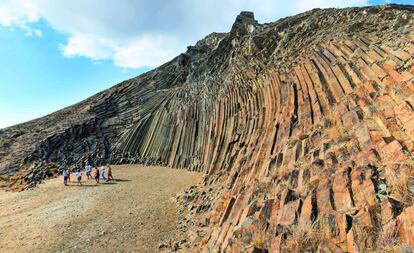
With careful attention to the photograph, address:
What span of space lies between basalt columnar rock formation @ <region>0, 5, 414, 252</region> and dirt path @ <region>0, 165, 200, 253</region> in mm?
1672

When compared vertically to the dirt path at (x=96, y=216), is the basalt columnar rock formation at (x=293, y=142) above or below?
above

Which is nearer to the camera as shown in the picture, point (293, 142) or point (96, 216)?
point (293, 142)

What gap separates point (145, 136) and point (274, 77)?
17.7 m

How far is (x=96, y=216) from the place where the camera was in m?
15.8

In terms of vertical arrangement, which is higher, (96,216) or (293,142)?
(293,142)

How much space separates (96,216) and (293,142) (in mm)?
10596

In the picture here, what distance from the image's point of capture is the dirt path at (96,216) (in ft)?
42.0

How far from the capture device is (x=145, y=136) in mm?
32125

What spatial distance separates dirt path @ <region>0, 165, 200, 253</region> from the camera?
12.8m

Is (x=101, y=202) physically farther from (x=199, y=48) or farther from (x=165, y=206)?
(x=199, y=48)

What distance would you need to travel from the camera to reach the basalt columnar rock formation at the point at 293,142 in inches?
222

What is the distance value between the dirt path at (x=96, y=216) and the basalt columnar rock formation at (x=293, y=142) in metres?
1.67

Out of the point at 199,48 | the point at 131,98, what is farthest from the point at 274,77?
the point at 199,48

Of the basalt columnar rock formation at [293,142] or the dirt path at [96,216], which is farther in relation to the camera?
the dirt path at [96,216]
